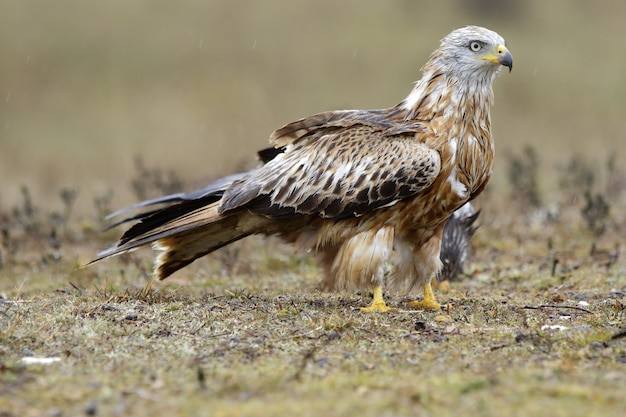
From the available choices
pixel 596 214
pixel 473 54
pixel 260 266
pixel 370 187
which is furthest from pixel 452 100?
pixel 596 214

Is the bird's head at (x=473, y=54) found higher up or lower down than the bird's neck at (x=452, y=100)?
higher up

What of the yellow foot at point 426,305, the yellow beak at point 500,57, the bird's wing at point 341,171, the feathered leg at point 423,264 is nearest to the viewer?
the bird's wing at point 341,171

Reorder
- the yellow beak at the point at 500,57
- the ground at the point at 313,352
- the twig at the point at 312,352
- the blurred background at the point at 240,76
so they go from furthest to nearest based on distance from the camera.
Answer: the blurred background at the point at 240,76 → the yellow beak at the point at 500,57 → the twig at the point at 312,352 → the ground at the point at 313,352

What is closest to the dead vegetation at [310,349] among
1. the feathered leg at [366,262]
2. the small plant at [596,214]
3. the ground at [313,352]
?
the ground at [313,352]

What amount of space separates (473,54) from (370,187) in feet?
4.63

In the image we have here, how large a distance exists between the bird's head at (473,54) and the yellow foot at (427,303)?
1.76 meters

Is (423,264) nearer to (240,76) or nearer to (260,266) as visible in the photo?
(260,266)

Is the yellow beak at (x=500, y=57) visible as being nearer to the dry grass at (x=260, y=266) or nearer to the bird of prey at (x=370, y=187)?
the bird of prey at (x=370, y=187)

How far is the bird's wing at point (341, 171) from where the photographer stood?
6.89m

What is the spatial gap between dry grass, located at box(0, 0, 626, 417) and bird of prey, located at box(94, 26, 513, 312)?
44cm

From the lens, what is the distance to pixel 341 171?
7109mm

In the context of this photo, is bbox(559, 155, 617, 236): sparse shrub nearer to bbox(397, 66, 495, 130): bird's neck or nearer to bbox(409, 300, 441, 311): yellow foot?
bbox(397, 66, 495, 130): bird's neck

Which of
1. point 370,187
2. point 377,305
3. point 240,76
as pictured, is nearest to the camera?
point 370,187

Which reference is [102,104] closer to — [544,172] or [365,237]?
[544,172]
